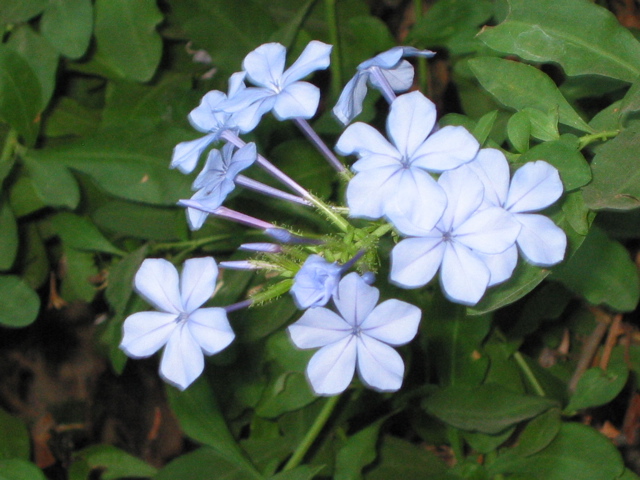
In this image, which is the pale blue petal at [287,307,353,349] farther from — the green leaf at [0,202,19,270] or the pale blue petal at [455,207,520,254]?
the green leaf at [0,202,19,270]

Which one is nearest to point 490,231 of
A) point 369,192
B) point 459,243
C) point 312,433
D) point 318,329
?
point 459,243

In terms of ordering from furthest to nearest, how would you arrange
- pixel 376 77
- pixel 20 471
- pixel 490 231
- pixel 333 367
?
pixel 20 471 → pixel 376 77 → pixel 333 367 → pixel 490 231

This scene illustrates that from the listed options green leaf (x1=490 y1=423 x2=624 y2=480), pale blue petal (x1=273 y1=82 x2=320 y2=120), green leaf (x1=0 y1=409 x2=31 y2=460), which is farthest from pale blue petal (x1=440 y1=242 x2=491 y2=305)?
green leaf (x1=0 y1=409 x2=31 y2=460)

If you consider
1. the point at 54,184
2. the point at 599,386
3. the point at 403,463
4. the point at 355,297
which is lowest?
the point at 403,463

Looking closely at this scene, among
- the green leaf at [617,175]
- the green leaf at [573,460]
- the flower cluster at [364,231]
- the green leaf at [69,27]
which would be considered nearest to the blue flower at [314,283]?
the flower cluster at [364,231]

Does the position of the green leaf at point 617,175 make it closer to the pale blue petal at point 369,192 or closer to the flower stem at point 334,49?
the pale blue petal at point 369,192

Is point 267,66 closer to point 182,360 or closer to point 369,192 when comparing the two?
point 369,192

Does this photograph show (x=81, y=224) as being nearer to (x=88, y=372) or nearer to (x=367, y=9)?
(x=88, y=372)
